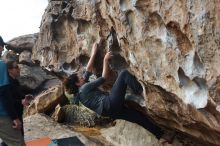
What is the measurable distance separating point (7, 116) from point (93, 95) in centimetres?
217

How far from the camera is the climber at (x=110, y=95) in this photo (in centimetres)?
895

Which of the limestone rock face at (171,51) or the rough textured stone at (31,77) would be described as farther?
the rough textured stone at (31,77)

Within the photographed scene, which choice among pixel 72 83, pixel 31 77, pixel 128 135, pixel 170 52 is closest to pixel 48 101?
pixel 128 135

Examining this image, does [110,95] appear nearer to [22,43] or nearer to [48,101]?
[48,101]

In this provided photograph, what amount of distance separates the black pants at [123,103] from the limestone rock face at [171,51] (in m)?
0.36

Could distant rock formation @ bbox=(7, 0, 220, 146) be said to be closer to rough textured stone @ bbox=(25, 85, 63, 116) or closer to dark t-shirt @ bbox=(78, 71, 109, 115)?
dark t-shirt @ bbox=(78, 71, 109, 115)

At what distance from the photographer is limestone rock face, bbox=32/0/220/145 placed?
6066 millimetres

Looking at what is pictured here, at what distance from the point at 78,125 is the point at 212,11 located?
769cm

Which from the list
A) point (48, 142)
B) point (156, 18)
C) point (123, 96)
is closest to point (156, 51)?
point (156, 18)

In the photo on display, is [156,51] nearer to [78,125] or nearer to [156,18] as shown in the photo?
[156,18]

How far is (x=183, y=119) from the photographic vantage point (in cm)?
786

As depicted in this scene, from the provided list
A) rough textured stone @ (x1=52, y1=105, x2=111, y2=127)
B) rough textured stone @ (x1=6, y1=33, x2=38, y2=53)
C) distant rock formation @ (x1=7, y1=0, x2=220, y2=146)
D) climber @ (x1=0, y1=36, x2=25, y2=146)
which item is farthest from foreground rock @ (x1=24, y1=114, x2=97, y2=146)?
rough textured stone @ (x1=6, y1=33, x2=38, y2=53)

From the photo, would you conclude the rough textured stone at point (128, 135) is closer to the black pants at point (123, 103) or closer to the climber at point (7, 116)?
the black pants at point (123, 103)

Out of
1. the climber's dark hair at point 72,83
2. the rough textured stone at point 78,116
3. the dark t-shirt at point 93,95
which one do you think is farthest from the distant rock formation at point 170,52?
the rough textured stone at point 78,116
